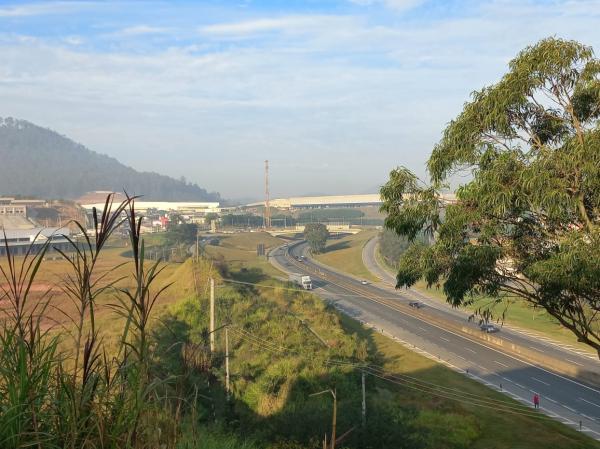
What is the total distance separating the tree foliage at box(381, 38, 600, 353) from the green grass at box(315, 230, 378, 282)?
69.7 metres

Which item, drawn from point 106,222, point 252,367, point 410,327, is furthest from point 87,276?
point 410,327

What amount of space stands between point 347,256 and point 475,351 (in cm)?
6022

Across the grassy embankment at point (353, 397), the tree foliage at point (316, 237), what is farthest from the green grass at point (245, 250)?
the grassy embankment at point (353, 397)

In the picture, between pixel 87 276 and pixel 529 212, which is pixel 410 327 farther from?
pixel 87 276

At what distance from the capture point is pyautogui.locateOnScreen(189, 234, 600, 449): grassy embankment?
20.9 m

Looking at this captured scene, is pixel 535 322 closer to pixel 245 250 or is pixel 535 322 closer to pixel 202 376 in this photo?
pixel 202 376

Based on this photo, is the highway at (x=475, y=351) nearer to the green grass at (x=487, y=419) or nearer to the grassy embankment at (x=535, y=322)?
the green grass at (x=487, y=419)

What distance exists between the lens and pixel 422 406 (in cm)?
3206

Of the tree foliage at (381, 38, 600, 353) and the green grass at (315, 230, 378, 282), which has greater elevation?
the tree foliage at (381, 38, 600, 353)

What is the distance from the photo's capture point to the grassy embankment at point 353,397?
68.6ft

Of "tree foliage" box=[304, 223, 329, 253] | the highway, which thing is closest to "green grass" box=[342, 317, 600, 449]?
the highway

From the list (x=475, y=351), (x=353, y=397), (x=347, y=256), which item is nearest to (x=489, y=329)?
(x=475, y=351)

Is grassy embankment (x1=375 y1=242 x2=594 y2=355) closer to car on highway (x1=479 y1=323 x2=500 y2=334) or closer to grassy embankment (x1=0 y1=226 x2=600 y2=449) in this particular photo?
car on highway (x1=479 y1=323 x2=500 y2=334)

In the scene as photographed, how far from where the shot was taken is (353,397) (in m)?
28.6
